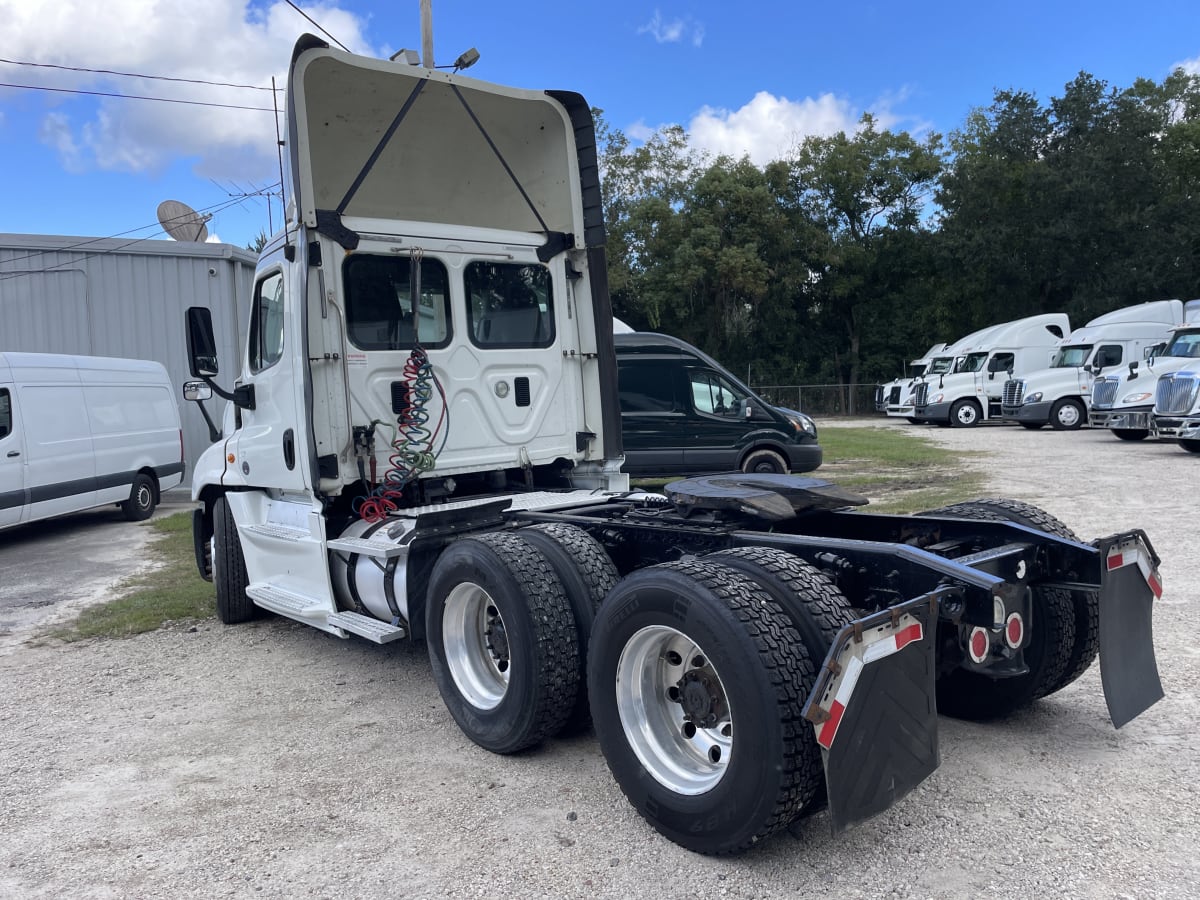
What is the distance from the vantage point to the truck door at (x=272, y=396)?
5434mm

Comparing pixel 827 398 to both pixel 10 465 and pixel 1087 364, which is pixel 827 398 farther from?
pixel 10 465

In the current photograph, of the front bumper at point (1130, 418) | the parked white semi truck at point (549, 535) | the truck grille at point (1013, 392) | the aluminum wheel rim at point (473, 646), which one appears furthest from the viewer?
the truck grille at point (1013, 392)

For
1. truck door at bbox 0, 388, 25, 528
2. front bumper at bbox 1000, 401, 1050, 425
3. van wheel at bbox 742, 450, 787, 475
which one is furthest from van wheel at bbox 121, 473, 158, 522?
front bumper at bbox 1000, 401, 1050, 425

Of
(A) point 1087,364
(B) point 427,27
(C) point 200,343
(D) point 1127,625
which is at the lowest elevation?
(D) point 1127,625

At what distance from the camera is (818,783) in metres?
2.95

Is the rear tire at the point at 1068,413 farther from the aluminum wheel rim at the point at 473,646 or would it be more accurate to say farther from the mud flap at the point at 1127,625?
the aluminum wheel rim at the point at 473,646

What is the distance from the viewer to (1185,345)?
19.1m

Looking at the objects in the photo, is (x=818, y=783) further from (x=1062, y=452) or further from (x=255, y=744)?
(x=1062, y=452)

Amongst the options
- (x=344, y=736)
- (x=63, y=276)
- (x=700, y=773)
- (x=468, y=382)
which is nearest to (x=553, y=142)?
(x=468, y=382)

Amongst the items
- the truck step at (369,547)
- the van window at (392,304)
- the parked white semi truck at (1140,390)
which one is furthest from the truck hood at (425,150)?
the parked white semi truck at (1140,390)

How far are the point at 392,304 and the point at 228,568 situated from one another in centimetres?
244

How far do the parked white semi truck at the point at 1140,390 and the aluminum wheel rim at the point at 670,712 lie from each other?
643 inches

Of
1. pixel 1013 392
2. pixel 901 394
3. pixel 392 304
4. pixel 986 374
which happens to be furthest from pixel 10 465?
pixel 901 394

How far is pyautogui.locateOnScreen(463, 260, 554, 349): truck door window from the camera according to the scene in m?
5.92
